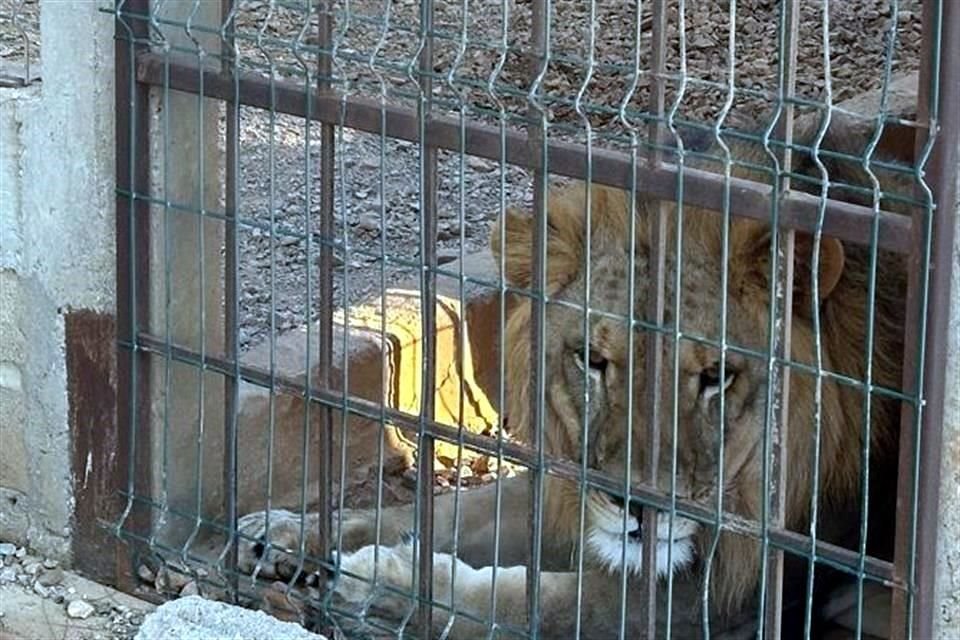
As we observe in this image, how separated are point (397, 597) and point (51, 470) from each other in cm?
88

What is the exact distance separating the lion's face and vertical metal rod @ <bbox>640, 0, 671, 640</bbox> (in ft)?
0.21

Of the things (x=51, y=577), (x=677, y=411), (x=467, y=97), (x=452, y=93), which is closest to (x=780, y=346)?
(x=677, y=411)

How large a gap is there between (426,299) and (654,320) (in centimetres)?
52

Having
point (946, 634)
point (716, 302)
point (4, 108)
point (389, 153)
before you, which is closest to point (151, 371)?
point (4, 108)

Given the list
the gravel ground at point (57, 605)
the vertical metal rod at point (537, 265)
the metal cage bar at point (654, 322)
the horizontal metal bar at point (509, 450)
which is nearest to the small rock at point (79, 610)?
the gravel ground at point (57, 605)

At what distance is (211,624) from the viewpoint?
4.05 metres

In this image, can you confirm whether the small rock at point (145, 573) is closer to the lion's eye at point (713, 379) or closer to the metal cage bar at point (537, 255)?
the metal cage bar at point (537, 255)

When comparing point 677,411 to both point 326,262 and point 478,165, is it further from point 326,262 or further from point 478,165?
point 478,165

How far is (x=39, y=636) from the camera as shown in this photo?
4.39 metres

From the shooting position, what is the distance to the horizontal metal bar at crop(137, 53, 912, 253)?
3.27 metres

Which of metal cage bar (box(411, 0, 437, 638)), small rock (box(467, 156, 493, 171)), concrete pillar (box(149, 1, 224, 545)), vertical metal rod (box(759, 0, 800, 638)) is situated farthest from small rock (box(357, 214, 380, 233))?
vertical metal rod (box(759, 0, 800, 638))

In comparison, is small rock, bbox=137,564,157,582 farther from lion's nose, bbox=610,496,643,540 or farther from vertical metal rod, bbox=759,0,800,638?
vertical metal rod, bbox=759,0,800,638

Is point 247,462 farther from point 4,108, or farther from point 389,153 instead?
point 389,153

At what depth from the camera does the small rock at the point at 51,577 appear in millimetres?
4578
